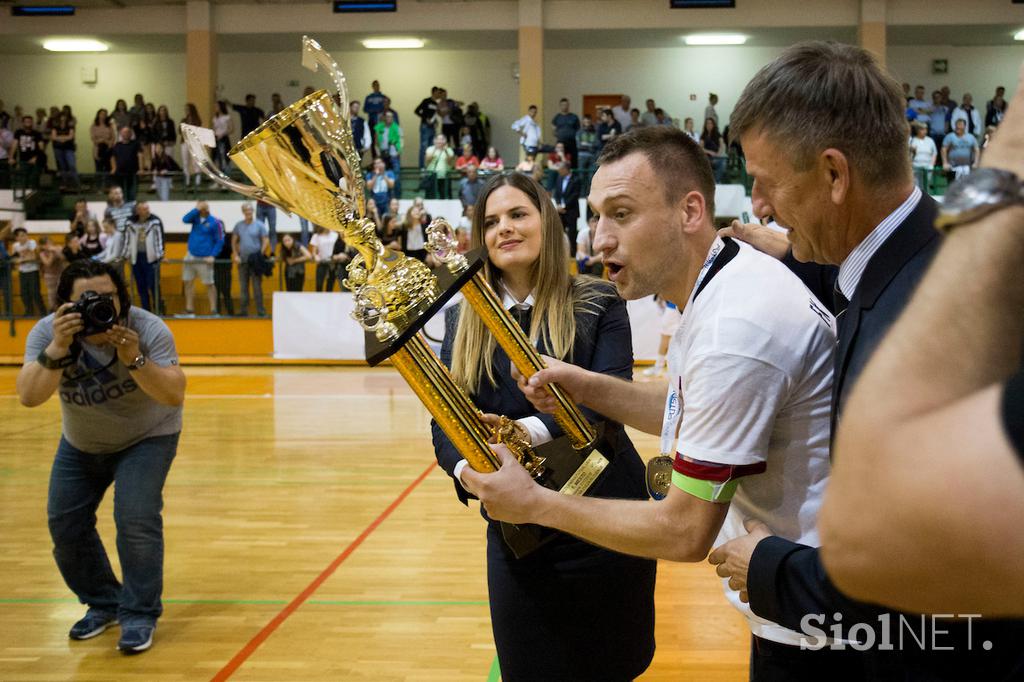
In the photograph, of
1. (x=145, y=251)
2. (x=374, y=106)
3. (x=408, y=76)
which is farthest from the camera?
(x=408, y=76)

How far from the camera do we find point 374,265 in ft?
7.11

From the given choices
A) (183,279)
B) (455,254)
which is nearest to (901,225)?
(455,254)

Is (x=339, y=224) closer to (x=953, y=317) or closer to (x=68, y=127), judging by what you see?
(x=953, y=317)

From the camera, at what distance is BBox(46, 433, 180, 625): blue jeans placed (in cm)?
432

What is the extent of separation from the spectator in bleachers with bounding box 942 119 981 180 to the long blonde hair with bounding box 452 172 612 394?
18225 millimetres

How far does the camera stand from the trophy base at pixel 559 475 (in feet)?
7.63

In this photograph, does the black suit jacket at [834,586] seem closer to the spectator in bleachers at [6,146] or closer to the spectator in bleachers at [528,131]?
the spectator in bleachers at [528,131]

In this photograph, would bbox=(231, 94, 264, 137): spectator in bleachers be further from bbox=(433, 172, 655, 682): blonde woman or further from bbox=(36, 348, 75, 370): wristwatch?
bbox=(433, 172, 655, 682): blonde woman

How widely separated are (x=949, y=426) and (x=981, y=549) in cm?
10

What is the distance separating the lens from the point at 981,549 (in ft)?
2.46

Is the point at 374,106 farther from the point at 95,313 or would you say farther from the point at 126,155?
the point at 95,313

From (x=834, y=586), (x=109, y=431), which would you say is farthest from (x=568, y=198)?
(x=834, y=586)

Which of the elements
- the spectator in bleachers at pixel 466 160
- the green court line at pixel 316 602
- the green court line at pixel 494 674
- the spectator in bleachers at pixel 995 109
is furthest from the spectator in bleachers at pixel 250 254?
the spectator in bleachers at pixel 995 109

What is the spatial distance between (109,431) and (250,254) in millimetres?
11625
